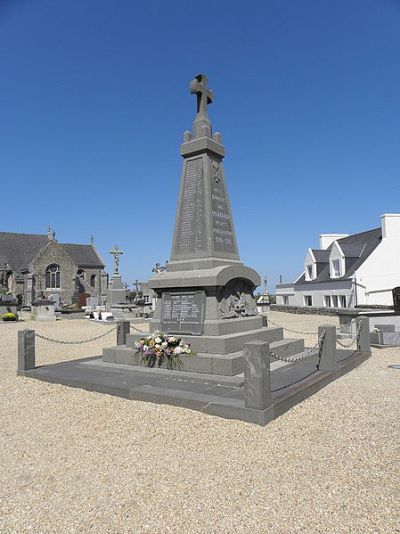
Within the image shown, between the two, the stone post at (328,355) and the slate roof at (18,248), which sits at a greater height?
the slate roof at (18,248)

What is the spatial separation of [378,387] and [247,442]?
396 cm

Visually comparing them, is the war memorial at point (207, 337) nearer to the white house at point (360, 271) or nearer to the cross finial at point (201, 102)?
the cross finial at point (201, 102)

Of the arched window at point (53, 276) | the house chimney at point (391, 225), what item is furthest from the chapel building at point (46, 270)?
the house chimney at point (391, 225)

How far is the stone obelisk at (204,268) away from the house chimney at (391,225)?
20.5 metres

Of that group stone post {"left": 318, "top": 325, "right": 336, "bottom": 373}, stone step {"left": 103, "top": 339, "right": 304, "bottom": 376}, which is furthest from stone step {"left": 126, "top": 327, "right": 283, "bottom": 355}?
stone post {"left": 318, "top": 325, "right": 336, "bottom": 373}

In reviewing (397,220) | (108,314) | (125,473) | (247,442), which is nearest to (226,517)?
(125,473)

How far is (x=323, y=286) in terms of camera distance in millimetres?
30047

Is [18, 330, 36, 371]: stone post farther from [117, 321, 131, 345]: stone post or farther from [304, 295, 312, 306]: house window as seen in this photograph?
[304, 295, 312, 306]: house window

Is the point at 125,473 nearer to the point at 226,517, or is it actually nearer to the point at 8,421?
the point at 226,517

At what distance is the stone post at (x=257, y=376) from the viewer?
550 cm

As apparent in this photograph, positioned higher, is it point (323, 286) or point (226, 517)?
point (323, 286)

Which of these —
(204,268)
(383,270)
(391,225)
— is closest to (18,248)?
(383,270)

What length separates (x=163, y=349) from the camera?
319 inches

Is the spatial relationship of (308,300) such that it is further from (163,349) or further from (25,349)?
(25,349)
